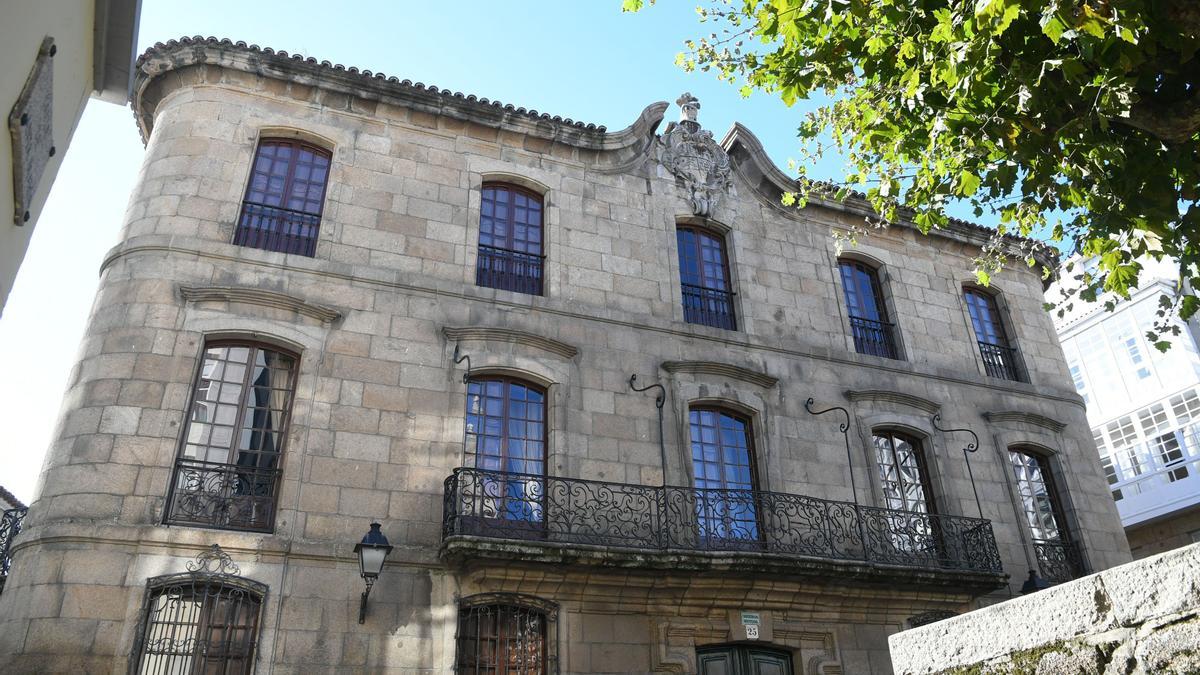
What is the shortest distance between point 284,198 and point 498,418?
13.8 feet

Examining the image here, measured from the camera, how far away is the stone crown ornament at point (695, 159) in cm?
1464

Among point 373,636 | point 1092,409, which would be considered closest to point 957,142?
point 373,636

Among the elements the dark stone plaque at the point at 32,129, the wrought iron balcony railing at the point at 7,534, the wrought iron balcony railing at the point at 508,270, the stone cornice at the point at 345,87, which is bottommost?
the wrought iron balcony railing at the point at 7,534

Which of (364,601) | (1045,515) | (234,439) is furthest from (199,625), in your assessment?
(1045,515)

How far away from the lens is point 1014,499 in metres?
14.0

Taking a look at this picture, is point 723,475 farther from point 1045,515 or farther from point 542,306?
point 1045,515

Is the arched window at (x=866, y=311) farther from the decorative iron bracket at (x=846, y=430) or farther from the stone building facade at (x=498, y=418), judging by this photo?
the decorative iron bracket at (x=846, y=430)

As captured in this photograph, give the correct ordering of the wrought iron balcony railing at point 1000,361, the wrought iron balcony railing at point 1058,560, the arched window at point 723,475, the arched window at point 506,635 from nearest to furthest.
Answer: the arched window at point 506,635
the arched window at point 723,475
the wrought iron balcony railing at point 1058,560
the wrought iron balcony railing at point 1000,361

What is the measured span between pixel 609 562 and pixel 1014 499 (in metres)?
7.58

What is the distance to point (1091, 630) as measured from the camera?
3.54 meters

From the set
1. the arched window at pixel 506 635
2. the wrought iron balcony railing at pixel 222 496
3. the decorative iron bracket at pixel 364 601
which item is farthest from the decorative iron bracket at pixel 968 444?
the wrought iron balcony railing at pixel 222 496

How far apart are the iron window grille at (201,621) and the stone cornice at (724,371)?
20.0 feet

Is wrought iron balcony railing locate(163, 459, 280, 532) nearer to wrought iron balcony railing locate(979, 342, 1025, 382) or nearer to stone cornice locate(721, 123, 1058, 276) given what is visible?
stone cornice locate(721, 123, 1058, 276)

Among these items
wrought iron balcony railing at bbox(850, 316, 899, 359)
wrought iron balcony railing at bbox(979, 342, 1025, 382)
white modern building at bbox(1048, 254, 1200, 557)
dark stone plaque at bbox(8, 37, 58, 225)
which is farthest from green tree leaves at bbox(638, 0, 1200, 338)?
white modern building at bbox(1048, 254, 1200, 557)
